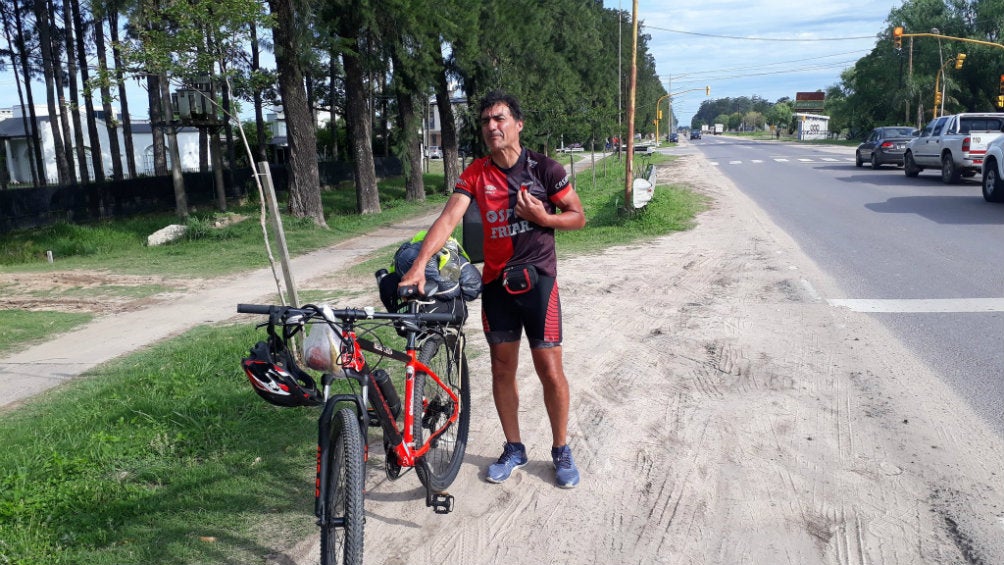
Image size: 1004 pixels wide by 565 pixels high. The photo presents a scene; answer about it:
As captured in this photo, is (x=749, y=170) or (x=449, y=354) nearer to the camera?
(x=449, y=354)

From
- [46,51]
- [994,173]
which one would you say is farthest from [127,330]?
[46,51]

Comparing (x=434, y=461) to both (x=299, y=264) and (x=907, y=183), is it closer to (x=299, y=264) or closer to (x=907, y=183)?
(x=299, y=264)

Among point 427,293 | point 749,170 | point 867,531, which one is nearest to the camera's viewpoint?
point 867,531

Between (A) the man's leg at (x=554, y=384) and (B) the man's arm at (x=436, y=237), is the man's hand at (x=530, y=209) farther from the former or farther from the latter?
(A) the man's leg at (x=554, y=384)

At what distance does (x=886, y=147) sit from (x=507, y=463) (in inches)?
998

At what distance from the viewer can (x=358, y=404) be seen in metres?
3.09

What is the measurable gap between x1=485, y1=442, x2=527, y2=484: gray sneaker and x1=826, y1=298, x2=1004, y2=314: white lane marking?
4415 mm

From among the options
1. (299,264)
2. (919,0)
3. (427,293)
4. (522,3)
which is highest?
(919,0)

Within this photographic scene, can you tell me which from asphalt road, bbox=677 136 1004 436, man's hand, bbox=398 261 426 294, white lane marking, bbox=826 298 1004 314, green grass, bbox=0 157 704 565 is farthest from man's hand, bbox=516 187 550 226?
white lane marking, bbox=826 298 1004 314

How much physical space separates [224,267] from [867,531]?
1182cm

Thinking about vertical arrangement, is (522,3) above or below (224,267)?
above

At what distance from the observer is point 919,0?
70875 mm

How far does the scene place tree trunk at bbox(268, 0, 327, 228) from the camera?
17234 millimetres

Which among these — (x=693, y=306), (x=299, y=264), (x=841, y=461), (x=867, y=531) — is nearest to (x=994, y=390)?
(x=841, y=461)
